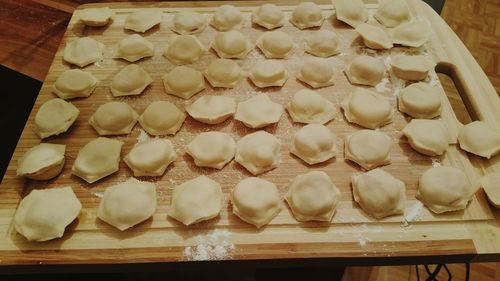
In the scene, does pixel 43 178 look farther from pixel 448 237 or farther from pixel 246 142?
pixel 448 237

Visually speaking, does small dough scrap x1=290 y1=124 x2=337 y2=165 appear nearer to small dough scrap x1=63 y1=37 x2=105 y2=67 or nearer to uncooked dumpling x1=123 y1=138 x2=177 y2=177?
uncooked dumpling x1=123 y1=138 x2=177 y2=177

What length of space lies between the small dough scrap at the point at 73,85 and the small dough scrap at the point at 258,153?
900mm

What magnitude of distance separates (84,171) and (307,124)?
43.5 inches

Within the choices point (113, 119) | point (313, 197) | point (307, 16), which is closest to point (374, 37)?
point (307, 16)

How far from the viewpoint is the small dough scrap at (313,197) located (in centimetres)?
177

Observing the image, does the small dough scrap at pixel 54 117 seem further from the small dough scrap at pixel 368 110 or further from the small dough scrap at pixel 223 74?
the small dough scrap at pixel 368 110

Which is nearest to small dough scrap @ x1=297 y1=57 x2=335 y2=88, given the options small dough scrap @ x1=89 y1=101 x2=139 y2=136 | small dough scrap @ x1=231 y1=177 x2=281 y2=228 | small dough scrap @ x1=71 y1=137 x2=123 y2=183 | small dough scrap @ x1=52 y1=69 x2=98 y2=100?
small dough scrap @ x1=231 y1=177 x2=281 y2=228

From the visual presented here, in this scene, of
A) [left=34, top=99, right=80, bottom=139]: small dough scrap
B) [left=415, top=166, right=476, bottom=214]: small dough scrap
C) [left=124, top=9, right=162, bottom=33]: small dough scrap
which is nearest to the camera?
[left=415, top=166, right=476, bottom=214]: small dough scrap

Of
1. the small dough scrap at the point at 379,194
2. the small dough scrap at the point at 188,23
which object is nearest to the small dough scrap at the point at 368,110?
the small dough scrap at the point at 379,194

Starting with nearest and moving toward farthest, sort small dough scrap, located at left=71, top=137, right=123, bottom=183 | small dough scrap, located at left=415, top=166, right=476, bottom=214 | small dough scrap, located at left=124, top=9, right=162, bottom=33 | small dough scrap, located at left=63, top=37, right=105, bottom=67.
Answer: small dough scrap, located at left=415, top=166, right=476, bottom=214 → small dough scrap, located at left=71, top=137, right=123, bottom=183 → small dough scrap, located at left=63, top=37, right=105, bottom=67 → small dough scrap, located at left=124, top=9, right=162, bottom=33

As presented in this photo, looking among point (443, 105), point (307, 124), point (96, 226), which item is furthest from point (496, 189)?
point (96, 226)

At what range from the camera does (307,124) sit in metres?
→ 2.16

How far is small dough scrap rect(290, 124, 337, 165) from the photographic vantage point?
6.53ft

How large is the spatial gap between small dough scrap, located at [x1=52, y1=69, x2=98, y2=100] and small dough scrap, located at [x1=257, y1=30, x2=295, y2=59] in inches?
39.6
